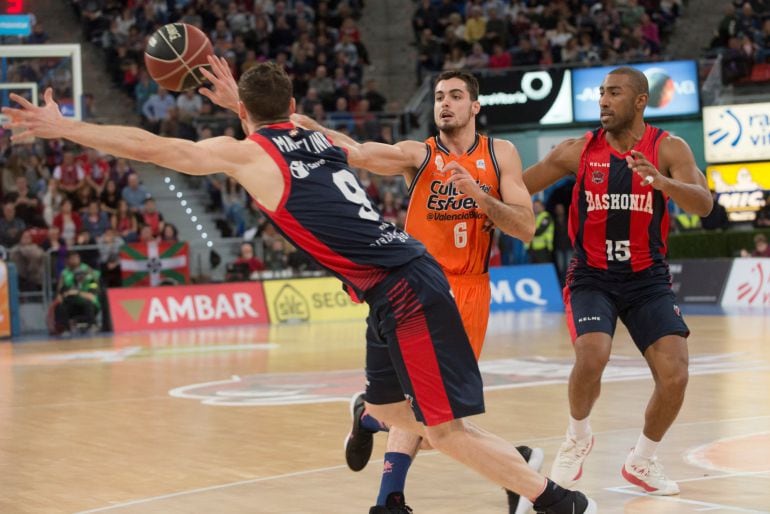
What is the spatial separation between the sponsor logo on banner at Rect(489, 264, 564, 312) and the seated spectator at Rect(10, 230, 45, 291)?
790 centimetres

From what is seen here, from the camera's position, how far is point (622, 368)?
497 inches

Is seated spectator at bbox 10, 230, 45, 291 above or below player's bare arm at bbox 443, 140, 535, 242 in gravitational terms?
below

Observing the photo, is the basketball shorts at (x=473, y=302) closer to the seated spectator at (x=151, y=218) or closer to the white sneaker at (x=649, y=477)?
the white sneaker at (x=649, y=477)

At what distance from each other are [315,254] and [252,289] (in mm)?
15816

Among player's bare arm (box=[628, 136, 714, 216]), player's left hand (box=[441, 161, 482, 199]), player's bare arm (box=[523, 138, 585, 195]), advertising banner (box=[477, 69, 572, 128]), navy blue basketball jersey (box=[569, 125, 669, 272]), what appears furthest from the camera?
advertising banner (box=[477, 69, 572, 128])

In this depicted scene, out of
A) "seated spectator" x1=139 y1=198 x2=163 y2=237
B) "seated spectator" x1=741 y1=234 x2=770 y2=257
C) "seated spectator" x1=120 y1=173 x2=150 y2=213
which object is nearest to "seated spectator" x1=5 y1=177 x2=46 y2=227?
"seated spectator" x1=120 y1=173 x2=150 y2=213

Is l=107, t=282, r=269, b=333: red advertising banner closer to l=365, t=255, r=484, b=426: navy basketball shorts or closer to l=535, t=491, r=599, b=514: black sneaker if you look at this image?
l=365, t=255, r=484, b=426: navy basketball shorts

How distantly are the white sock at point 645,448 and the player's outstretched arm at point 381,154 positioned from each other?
1.95 m

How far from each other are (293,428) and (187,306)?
1174cm

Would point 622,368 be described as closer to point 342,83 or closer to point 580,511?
point 580,511

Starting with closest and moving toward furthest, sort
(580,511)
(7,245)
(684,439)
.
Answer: (580,511)
(684,439)
(7,245)

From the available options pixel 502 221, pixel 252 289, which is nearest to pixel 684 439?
pixel 502 221

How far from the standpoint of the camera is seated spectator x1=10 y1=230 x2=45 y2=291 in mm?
20281

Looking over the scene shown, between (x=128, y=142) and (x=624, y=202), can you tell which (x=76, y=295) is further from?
(x=128, y=142)
